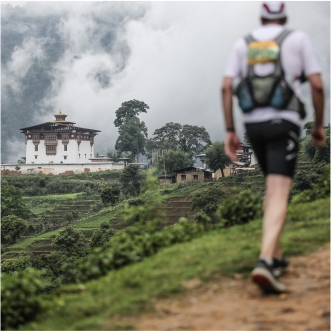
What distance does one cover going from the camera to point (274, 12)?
454cm

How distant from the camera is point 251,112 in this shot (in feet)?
14.6

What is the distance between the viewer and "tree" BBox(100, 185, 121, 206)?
63750 mm

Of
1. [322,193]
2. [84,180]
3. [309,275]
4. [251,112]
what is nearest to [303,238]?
[309,275]

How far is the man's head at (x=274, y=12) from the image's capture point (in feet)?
14.9

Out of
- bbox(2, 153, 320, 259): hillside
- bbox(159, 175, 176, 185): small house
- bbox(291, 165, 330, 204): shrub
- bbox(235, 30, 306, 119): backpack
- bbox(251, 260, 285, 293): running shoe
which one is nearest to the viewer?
bbox(251, 260, 285, 293): running shoe

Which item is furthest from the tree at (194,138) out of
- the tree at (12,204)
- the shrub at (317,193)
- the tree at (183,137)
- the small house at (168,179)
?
the shrub at (317,193)

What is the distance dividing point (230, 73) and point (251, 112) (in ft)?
0.81

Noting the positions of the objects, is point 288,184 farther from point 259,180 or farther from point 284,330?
point 259,180

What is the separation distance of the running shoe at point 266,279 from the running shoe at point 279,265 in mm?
209

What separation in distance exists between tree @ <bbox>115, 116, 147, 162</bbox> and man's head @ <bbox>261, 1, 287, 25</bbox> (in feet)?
351

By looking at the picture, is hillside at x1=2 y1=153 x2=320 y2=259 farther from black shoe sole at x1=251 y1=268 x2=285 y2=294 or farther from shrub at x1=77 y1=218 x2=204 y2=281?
black shoe sole at x1=251 y1=268 x2=285 y2=294

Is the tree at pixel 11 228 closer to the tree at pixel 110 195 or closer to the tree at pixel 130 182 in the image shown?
the tree at pixel 110 195

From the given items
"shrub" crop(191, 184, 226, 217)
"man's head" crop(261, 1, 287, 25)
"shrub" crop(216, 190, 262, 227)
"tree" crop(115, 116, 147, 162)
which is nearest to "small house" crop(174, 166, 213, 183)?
"shrub" crop(191, 184, 226, 217)

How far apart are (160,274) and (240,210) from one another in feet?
6.05
